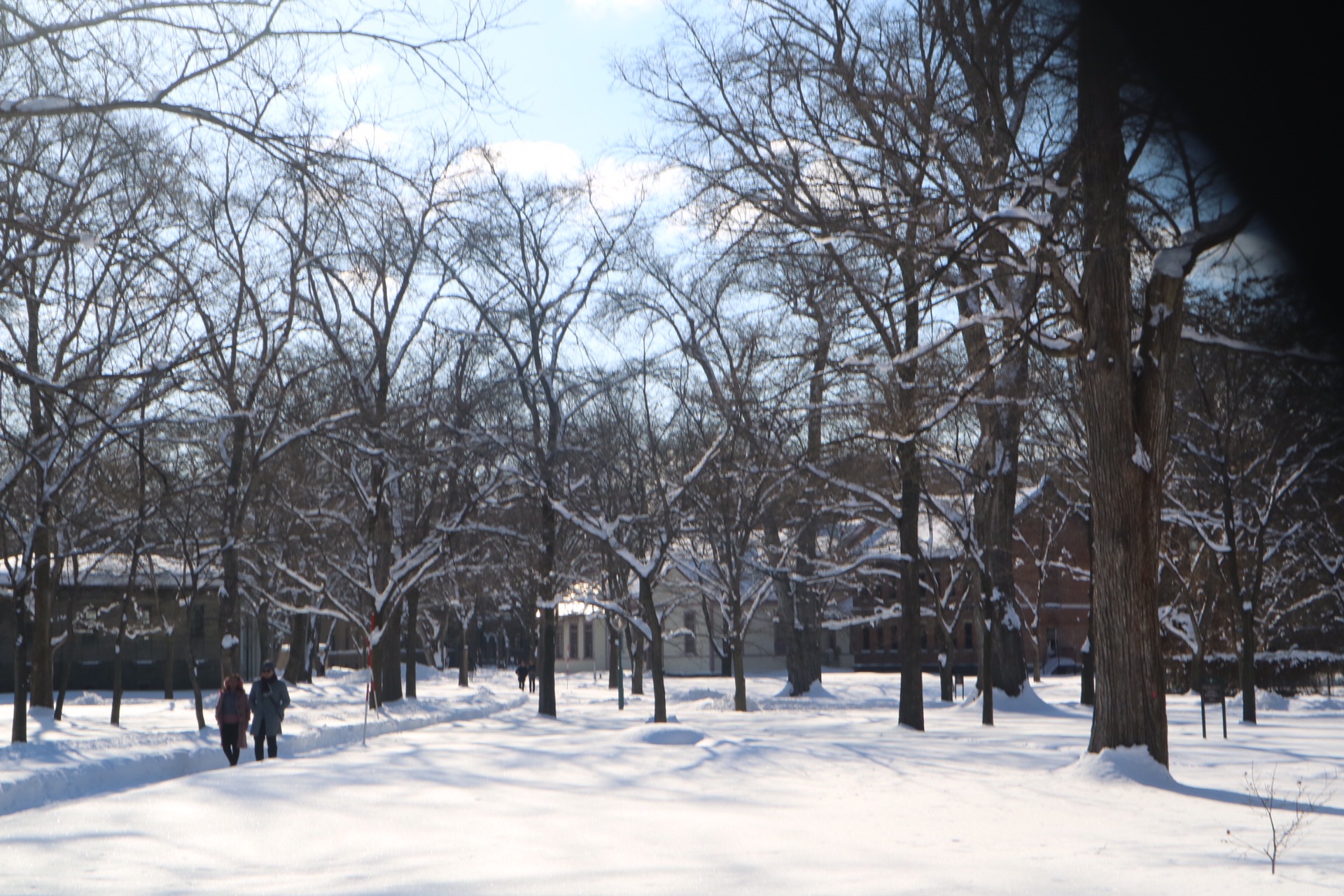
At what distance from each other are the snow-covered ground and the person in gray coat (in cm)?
102

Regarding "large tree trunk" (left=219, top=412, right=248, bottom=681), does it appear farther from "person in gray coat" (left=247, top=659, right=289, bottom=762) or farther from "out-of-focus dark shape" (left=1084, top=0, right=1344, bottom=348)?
"out-of-focus dark shape" (left=1084, top=0, right=1344, bottom=348)

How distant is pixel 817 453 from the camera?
23969 mm

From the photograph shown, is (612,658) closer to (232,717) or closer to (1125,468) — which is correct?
(232,717)

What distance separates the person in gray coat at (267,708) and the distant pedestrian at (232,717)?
17cm

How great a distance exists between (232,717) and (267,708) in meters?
0.53

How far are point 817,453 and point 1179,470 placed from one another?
Result: 13.3 metres

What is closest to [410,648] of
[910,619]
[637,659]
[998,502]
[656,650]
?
[637,659]

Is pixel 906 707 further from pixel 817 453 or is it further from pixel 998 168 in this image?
pixel 998 168

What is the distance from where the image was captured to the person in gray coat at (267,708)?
19.0 meters

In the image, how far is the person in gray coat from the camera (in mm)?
18969

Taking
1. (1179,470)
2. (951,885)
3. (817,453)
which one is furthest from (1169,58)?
(1179,470)

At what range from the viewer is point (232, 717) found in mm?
18844

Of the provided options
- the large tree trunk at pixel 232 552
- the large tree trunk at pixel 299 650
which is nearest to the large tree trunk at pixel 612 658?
the large tree trunk at pixel 232 552

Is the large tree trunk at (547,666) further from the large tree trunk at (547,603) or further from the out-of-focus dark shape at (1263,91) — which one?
the out-of-focus dark shape at (1263,91)
